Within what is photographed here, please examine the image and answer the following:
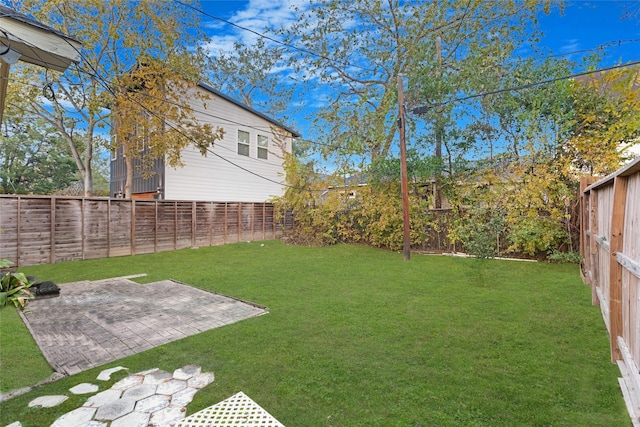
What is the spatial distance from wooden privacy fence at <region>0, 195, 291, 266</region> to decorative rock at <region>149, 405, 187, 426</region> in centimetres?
730

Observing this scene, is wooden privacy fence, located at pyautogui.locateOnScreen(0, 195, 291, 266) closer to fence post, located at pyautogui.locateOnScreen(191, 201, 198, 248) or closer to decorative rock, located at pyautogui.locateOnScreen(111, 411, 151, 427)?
fence post, located at pyautogui.locateOnScreen(191, 201, 198, 248)

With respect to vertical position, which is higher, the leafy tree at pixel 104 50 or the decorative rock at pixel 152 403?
the leafy tree at pixel 104 50

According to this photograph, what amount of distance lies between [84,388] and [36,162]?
23.4 meters

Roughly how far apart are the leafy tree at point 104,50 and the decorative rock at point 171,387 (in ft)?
34.4

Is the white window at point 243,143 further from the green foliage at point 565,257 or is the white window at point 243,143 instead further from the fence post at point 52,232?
the green foliage at point 565,257

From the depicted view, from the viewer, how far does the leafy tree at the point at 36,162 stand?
17.7 metres

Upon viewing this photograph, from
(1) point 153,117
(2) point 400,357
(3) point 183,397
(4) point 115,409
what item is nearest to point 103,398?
(4) point 115,409

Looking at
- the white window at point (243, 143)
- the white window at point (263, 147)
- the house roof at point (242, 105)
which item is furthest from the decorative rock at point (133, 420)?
the white window at point (263, 147)

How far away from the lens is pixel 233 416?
1.96 meters

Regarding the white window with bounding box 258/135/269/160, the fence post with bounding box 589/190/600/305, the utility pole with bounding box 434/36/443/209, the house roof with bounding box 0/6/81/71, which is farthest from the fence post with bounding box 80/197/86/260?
the fence post with bounding box 589/190/600/305

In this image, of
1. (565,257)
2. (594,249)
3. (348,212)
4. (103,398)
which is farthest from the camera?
(348,212)

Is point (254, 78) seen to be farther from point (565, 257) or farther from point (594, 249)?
point (594, 249)

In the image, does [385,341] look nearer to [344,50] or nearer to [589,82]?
[589,82]

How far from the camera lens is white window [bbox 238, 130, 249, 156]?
13328 millimetres
